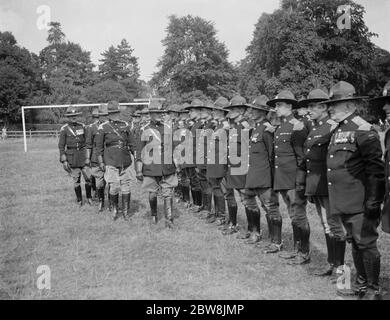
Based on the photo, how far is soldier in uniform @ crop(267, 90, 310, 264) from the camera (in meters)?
6.21

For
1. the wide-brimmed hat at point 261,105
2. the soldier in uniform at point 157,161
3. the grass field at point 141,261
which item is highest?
the wide-brimmed hat at point 261,105

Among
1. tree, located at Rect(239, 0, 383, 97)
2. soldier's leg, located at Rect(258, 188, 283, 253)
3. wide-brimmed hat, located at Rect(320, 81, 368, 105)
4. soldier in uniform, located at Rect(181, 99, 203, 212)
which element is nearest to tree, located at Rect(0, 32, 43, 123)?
tree, located at Rect(239, 0, 383, 97)

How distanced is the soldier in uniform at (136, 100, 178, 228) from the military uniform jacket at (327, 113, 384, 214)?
3942 mm

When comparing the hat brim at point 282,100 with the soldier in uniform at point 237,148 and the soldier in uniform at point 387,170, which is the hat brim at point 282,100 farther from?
the soldier in uniform at point 387,170

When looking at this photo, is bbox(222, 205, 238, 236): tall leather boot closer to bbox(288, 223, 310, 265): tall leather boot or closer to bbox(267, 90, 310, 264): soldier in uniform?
bbox(267, 90, 310, 264): soldier in uniform

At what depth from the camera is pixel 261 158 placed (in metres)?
6.96

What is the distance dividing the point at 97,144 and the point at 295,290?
580 cm

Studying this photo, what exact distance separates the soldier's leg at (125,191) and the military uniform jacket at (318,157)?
462cm

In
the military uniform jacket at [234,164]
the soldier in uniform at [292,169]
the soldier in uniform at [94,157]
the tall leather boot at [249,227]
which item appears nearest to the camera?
the soldier in uniform at [292,169]

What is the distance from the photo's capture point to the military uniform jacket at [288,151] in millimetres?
6270

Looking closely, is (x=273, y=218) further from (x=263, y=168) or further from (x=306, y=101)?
(x=306, y=101)

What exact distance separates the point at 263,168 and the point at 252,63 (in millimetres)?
40053

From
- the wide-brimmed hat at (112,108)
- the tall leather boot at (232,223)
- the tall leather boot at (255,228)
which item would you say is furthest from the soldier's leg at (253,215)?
the wide-brimmed hat at (112,108)

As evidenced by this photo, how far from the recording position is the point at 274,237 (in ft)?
22.5
